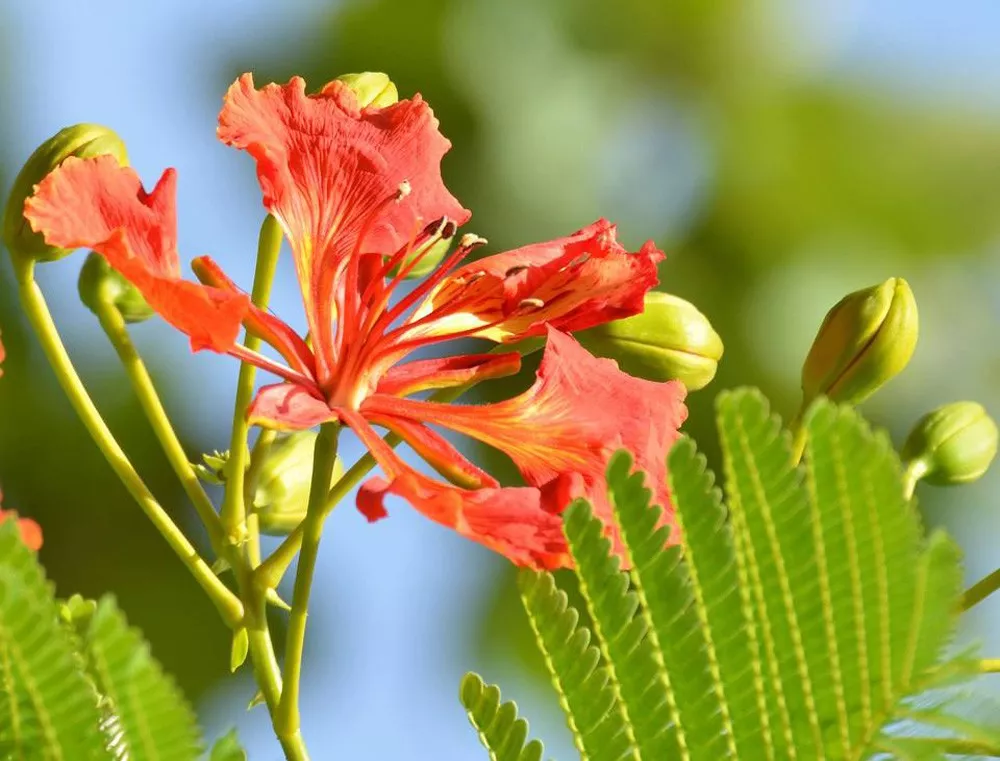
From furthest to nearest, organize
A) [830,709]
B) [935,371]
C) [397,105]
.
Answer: [935,371]
[397,105]
[830,709]

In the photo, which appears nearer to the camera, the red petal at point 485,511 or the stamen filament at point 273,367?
the red petal at point 485,511

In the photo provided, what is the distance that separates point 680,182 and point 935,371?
44.6 inches

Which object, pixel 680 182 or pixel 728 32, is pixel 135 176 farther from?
pixel 728 32

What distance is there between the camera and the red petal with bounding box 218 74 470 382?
1.42 meters

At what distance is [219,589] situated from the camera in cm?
119

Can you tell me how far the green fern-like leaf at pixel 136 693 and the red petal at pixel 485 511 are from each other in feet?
1.32

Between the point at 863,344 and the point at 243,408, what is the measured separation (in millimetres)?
569

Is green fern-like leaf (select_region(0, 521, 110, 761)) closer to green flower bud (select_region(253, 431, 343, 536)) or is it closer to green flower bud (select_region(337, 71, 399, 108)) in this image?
green flower bud (select_region(253, 431, 343, 536))

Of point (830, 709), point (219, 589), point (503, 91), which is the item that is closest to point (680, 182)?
point (503, 91)

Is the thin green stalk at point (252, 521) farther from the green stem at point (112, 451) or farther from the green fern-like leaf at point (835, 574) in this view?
the green fern-like leaf at point (835, 574)

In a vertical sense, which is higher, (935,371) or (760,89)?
(760,89)

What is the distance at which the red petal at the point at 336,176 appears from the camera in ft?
4.65

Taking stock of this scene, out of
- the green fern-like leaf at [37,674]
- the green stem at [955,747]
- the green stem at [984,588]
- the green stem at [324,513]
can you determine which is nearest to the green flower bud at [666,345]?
the green stem at [324,513]

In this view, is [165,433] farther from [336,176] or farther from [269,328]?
[336,176]
